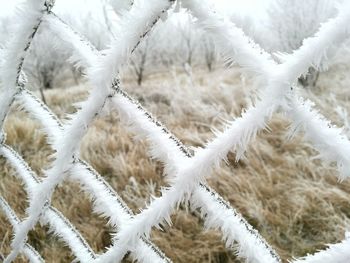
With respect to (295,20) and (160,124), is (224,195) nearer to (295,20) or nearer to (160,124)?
(160,124)

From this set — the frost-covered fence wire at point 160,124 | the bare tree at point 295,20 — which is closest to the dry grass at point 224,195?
the frost-covered fence wire at point 160,124

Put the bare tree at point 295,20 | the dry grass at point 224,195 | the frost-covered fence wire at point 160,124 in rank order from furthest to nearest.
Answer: the bare tree at point 295,20 < the dry grass at point 224,195 < the frost-covered fence wire at point 160,124

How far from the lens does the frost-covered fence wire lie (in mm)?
348

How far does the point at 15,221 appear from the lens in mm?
845

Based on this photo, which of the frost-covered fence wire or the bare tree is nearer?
the frost-covered fence wire

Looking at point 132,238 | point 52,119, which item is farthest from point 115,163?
point 132,238

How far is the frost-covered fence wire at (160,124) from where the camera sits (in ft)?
1.14

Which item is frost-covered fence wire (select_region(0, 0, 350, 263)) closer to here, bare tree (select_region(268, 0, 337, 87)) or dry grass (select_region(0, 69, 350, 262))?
dry grass (select_region(0, 69, 350, 262))

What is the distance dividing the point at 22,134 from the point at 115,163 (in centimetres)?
100

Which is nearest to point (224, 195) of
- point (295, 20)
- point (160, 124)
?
point (160, 124)

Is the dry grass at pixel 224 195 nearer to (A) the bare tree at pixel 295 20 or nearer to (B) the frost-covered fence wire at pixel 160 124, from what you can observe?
(B) the frost-covered fence wire at pixel 160 124

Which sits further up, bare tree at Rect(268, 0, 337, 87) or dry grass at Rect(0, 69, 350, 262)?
bare tree at Rect(268, 0, 337, 87)

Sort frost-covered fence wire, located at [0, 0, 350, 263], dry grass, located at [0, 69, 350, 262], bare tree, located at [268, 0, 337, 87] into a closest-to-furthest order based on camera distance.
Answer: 1. frost-covered fence wire, located at [0, 0, 350, 263]
2. dry grass, located at [0, 69, 350, 262]
3. bare tree, located at [268, 0, 337, 87]

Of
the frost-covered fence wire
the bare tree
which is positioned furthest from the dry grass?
the bare tree
